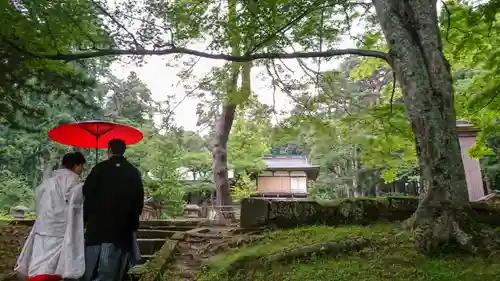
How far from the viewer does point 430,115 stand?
4.27 meters

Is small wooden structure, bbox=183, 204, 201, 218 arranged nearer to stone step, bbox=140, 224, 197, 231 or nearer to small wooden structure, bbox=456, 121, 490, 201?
stone step, bbox=140, 224, 197, 231

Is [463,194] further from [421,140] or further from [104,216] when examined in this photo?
[104,216]

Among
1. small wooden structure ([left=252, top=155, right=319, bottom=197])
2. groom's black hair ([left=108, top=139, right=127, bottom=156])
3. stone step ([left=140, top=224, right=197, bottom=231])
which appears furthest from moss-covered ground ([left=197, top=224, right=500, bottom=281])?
small wooden structure ([left=252, top=155, right=319, bottom=197])

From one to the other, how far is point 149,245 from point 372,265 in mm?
3638

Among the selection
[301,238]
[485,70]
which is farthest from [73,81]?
[485,70]

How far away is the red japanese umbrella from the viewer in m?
4.91

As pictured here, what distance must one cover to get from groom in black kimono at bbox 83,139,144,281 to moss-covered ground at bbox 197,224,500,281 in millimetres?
928

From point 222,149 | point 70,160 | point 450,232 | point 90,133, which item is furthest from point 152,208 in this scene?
point 450,232

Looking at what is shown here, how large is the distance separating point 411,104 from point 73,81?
443 centimetres

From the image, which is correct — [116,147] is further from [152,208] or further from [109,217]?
[152,208]

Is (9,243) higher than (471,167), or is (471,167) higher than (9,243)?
(471,167)

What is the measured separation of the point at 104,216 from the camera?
140 inches

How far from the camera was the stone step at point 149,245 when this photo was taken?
5.95 m

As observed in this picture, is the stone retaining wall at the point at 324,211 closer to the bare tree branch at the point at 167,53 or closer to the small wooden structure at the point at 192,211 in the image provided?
the bare tree branch at the point at 167,53
